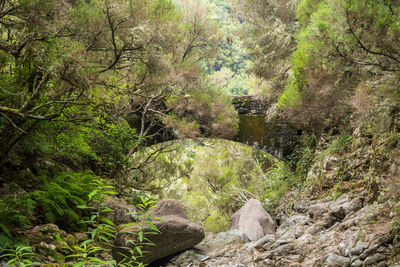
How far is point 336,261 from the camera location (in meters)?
3.39

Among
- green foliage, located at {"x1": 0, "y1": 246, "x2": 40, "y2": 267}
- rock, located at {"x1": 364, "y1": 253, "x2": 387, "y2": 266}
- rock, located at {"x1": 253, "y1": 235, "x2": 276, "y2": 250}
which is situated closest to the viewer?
green foliage, located at {"x1": 0, "y1": 246, "x2": 40, "y2": 267}

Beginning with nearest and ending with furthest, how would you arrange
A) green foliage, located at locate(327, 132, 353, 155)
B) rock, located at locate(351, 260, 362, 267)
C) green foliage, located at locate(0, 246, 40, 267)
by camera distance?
green foliage, located at locate(0, 246, 40, 267), rock, located at locate(351, 260, 362, 267), green foliage, located at locate(327, 132, 353, 155)

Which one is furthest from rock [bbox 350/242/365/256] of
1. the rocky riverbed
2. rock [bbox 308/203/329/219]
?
rock [bbox 308/203/329/219]

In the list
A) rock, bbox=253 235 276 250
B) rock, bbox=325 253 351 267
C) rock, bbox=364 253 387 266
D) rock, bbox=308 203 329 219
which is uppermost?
rock, bbox=364 253 387 266

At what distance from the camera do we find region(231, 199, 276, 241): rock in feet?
25.8

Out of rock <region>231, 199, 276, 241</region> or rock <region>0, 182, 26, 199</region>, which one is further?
rock <region>231, 199, 276, 241</region>

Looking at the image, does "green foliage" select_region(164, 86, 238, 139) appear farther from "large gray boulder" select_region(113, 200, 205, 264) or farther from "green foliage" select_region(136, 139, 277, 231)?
"large gray boulder" select_region(113, 200, 205, 264)

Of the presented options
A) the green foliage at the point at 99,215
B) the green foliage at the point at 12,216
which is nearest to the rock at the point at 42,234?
the green foliage at the point at 12,216

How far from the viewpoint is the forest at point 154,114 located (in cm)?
330

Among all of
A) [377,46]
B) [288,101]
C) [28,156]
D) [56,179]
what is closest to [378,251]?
[377,46]

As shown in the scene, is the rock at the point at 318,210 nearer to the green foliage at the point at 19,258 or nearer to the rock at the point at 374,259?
the rock at the point at 374,259

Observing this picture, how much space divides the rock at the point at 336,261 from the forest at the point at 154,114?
0.01m

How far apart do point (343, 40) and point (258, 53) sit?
7531 millimetres

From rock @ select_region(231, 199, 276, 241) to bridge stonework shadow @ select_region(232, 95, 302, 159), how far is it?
2.27 metres
